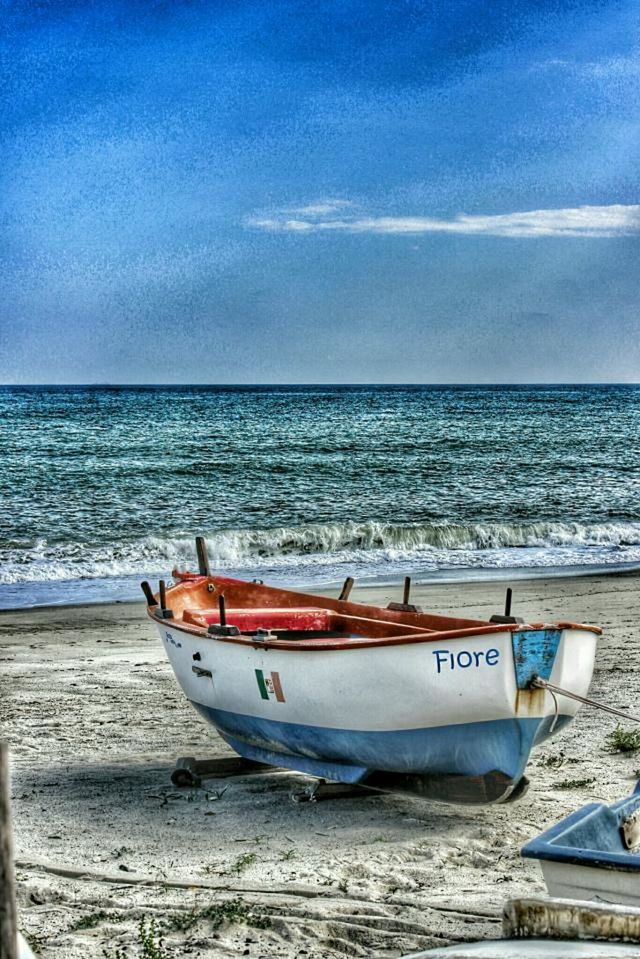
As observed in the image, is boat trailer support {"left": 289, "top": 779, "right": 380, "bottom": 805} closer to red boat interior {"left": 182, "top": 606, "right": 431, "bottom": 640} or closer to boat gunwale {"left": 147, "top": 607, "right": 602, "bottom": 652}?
boat gunwale {"left": 147, "top": 607, "right": 602, "bottom": 652}

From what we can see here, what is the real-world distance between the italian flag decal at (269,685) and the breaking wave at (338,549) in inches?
393

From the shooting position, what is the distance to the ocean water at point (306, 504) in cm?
1759

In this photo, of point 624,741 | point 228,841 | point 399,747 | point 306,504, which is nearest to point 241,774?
point 228,841

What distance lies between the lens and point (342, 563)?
17828 millimetres

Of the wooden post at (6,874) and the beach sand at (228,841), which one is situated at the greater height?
the wooden post at (6,874)

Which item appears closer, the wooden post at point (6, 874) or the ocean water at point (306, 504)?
the wooden post at point (6, 874)

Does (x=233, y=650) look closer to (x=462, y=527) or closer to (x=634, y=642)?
(x=634, y=642)

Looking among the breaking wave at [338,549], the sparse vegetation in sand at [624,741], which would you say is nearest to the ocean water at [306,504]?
the breaking wave at [338,549]

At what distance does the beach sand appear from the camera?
16.1ft

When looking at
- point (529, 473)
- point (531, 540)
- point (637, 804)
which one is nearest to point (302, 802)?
point (637, 804)

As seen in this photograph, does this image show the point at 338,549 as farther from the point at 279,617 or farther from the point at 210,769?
the point at 210,769

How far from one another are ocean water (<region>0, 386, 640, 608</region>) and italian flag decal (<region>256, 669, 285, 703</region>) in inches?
330

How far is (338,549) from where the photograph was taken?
770 inches

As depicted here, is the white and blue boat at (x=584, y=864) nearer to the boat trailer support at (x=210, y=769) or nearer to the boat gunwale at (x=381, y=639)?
the boat gunwale at (x=381, y=639)
